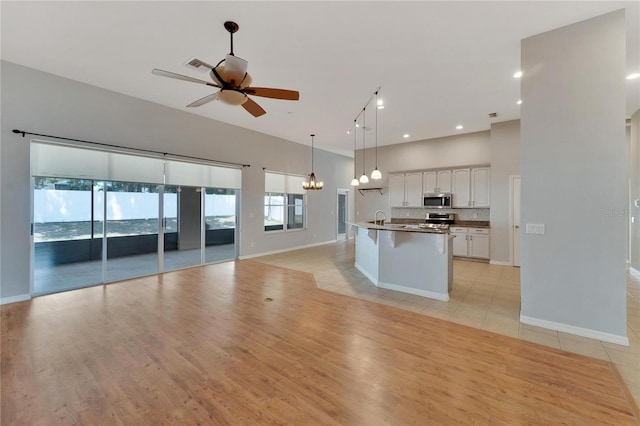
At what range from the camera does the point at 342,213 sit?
1109 cm

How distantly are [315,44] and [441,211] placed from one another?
5.73 m

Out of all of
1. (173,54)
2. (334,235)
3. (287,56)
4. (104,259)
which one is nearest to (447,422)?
(287,56)

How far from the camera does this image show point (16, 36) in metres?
3.21

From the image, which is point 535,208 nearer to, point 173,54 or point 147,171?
point 173,54

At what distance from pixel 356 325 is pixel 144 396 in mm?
2126

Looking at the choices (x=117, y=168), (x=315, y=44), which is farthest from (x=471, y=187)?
(x=117, y=168)

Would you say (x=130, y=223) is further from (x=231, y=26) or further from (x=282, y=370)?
(x=282, y=370)

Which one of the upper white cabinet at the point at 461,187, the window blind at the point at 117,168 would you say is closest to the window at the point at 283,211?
the window blind at the point at 117,168

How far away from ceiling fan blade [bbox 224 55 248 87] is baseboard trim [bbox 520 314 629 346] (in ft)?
13.9

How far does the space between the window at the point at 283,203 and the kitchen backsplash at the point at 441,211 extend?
10.2 feet

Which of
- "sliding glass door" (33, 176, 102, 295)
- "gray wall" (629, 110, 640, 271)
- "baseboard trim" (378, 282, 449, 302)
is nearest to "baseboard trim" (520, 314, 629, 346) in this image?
"baseboard trim" (378, 282, 449, 302)

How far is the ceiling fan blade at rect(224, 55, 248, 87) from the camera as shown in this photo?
2535 millimetres

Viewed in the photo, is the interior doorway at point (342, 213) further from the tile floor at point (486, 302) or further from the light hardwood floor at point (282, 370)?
the light hardwood floor at point (282, 370)

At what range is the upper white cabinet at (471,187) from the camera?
261 inches
